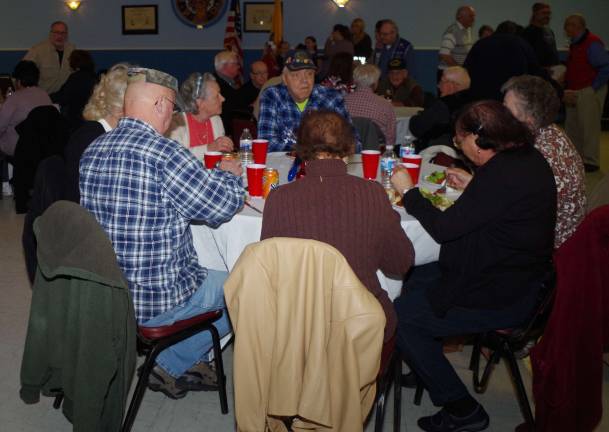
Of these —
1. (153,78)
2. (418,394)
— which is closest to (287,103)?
(153,78)

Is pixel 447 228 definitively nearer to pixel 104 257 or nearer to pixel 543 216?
pixel 543 216

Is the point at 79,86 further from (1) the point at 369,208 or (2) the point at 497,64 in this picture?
(1) the point at 369,208

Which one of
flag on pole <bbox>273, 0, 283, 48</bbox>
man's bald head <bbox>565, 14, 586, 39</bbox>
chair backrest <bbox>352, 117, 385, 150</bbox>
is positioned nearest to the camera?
chair backrest <bbox>352, 117, 385, 150</bbox>

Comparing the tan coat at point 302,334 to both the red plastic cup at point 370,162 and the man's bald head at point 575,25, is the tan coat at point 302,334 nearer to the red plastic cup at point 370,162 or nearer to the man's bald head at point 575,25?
the red plastic cup at point 370,162

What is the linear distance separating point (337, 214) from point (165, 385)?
1.25 m

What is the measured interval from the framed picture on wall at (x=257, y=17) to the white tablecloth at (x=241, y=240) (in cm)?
943

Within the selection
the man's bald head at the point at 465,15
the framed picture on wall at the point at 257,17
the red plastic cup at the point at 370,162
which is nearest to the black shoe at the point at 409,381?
the red plastic cup at the point at 370,162

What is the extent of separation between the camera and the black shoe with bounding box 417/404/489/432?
89.2 inches

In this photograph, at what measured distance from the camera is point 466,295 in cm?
209

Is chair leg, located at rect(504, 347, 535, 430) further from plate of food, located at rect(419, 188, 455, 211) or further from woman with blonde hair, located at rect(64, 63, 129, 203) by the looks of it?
woman with blonde hair, located at rect(64, 63, 129, 203)

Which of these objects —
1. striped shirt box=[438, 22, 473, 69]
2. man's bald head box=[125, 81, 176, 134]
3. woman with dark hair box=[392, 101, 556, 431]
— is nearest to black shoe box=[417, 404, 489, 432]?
woman with dark hair box=[392, 101, 556, 431]

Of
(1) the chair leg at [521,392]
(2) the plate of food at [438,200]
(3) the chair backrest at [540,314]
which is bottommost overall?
(1) the chair leg at [521,392]

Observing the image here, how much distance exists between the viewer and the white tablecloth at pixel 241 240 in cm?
220

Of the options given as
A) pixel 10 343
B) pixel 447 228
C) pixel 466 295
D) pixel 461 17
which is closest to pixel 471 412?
pixel 466 295
